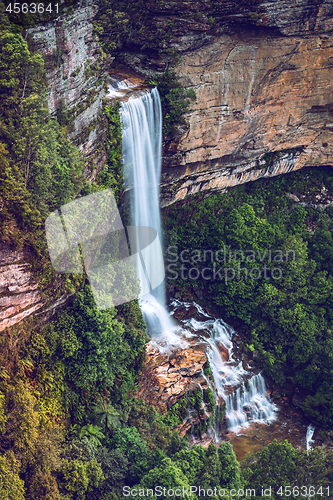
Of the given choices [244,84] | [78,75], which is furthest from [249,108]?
[78,75]

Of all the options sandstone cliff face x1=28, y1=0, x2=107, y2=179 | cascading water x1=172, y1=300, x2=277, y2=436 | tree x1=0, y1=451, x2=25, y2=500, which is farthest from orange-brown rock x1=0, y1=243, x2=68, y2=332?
cascading water x1=172, y1=300, x2=277, y2=436

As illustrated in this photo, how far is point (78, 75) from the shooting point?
16.3 m

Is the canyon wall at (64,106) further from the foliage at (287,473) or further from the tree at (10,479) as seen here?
the foliage at (287,473)

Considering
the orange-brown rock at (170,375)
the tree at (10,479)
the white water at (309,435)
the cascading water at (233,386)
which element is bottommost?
the white water at (309,435)

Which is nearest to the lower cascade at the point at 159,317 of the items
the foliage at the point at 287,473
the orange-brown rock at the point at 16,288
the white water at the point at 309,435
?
the white water at the point at 309,435

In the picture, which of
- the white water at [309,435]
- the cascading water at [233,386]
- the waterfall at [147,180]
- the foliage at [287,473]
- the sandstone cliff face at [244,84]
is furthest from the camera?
the cascading water at [233,386]

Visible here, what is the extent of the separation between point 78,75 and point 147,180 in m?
5.88

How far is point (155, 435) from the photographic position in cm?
1580

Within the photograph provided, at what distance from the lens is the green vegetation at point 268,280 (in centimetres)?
2228

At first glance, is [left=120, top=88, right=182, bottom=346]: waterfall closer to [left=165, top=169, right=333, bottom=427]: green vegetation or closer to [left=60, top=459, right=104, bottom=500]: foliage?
[left=165, top=169, right=333, bottom=427]: green vegetation

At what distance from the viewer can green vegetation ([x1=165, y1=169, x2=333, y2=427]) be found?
22.3 metres

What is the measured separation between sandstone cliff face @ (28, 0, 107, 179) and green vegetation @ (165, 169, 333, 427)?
711cm

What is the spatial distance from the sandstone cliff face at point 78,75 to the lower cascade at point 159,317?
4.59 ft

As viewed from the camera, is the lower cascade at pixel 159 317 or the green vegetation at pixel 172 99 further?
the green vegetation at pixel 172 99
